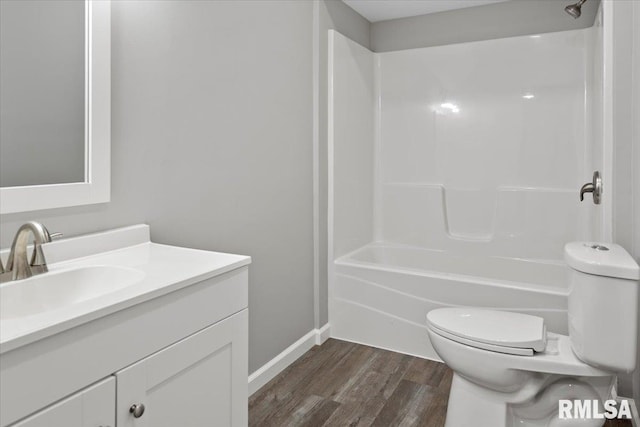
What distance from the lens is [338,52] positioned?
3.00 metres

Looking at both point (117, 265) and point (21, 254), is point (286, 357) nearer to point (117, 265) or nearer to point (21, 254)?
point (117, 265)

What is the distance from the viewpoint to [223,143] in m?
2.05

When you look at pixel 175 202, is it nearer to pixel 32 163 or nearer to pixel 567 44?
pixel 32 163

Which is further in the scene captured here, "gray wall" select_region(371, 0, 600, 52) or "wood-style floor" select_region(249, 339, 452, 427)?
"gray wall" select_region(371, 0, 600, 52)

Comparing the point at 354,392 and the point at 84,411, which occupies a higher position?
the point at 84,411

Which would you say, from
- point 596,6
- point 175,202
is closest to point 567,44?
point 596,6

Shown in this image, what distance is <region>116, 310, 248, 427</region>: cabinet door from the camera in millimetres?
1082

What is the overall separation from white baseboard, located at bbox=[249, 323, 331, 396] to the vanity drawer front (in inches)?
42.0

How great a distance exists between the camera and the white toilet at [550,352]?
5.24 feet

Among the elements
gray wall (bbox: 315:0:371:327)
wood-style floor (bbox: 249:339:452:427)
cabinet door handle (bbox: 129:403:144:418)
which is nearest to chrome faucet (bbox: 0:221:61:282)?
cabinet door handle (bbox: 129:403:144:418)

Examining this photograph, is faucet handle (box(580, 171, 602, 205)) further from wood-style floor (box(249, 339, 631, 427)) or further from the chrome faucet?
the chrome faucet

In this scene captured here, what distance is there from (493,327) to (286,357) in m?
1.18

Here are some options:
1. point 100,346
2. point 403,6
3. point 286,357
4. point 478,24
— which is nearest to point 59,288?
point 100,346

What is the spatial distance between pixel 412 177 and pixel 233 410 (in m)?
2.54
